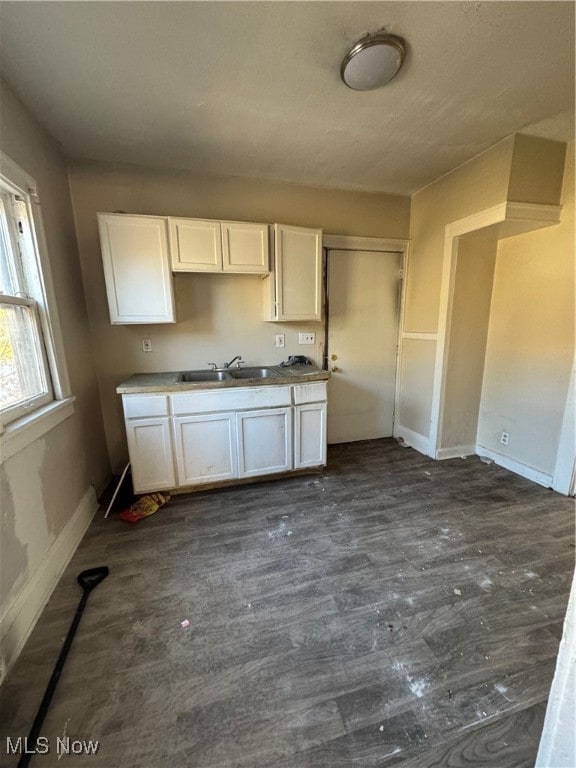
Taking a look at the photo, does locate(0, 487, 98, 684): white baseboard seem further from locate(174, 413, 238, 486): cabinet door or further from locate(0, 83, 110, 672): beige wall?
locate(174, 413, 238, 486): cabinet door

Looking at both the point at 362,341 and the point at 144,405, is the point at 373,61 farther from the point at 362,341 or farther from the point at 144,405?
the point at 144,405

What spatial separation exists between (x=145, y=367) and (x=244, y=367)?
882 mm

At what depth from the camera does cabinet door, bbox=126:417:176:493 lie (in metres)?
2.26

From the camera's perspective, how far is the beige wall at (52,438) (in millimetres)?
1379

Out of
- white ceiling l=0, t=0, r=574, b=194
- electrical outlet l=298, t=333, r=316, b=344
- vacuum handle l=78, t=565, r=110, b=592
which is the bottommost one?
vacuum handle l=78, t=565, r=110, b=592

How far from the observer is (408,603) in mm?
1494

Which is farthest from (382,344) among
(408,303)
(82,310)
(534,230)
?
(82,310)

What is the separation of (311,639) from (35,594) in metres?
1.33

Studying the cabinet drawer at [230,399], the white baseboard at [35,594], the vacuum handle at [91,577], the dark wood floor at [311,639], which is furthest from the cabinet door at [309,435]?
the white baseboard at [35,594]

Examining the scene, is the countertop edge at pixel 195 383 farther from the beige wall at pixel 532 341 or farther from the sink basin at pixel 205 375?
the beige wall at pixel 532 341

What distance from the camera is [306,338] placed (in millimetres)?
3102

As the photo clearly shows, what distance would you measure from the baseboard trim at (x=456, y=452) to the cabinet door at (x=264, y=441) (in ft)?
5.04

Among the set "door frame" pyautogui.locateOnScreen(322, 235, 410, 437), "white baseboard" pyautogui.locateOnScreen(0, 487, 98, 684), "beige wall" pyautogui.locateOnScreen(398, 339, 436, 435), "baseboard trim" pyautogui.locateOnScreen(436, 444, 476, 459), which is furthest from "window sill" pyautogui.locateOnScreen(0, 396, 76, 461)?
"baseboard trim" pyautogui.locateOnScreen(436, 444, 476, 459)

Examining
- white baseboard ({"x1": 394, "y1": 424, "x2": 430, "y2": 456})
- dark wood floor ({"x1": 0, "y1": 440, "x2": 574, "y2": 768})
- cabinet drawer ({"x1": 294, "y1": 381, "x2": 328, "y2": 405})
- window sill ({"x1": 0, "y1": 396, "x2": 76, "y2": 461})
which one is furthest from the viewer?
white baseboard ({"x1": 394, "y1": 424, "x2": 430, "y2": 456})
